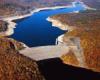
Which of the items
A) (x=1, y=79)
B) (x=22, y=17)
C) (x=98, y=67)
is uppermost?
(x=1, y=79)

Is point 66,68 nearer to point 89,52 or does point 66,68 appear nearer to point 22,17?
point 89,52

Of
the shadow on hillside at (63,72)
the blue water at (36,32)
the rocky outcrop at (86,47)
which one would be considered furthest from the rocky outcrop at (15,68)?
the blue water at (36,32)

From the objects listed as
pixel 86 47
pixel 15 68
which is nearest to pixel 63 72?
pixel 15 68

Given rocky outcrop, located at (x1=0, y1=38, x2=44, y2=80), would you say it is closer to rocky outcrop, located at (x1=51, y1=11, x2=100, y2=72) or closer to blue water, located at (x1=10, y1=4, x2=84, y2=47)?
rocky outcrop, located at (x1=51, y1=11, x2=100, y2=72)

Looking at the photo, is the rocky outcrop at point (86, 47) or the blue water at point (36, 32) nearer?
the rocky outcrop at point (86, 47)

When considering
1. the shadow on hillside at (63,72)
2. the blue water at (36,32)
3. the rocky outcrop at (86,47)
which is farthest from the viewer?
the blue water at (36,32)

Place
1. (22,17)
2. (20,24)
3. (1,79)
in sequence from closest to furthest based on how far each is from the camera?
(1,79) → (20,24) → (22,17)

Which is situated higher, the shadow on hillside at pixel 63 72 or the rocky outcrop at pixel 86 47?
the shadow on hillside at pixel 63 72

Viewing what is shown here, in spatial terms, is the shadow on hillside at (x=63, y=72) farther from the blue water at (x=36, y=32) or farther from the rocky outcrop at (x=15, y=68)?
the blue water at (x=36, y=32)

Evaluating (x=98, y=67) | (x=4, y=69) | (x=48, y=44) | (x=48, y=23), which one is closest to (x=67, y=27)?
(x=48, y=23)

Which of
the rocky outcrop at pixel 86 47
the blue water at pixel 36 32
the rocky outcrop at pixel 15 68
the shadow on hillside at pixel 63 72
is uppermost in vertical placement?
the rocky outcrop at pixel 15 68
